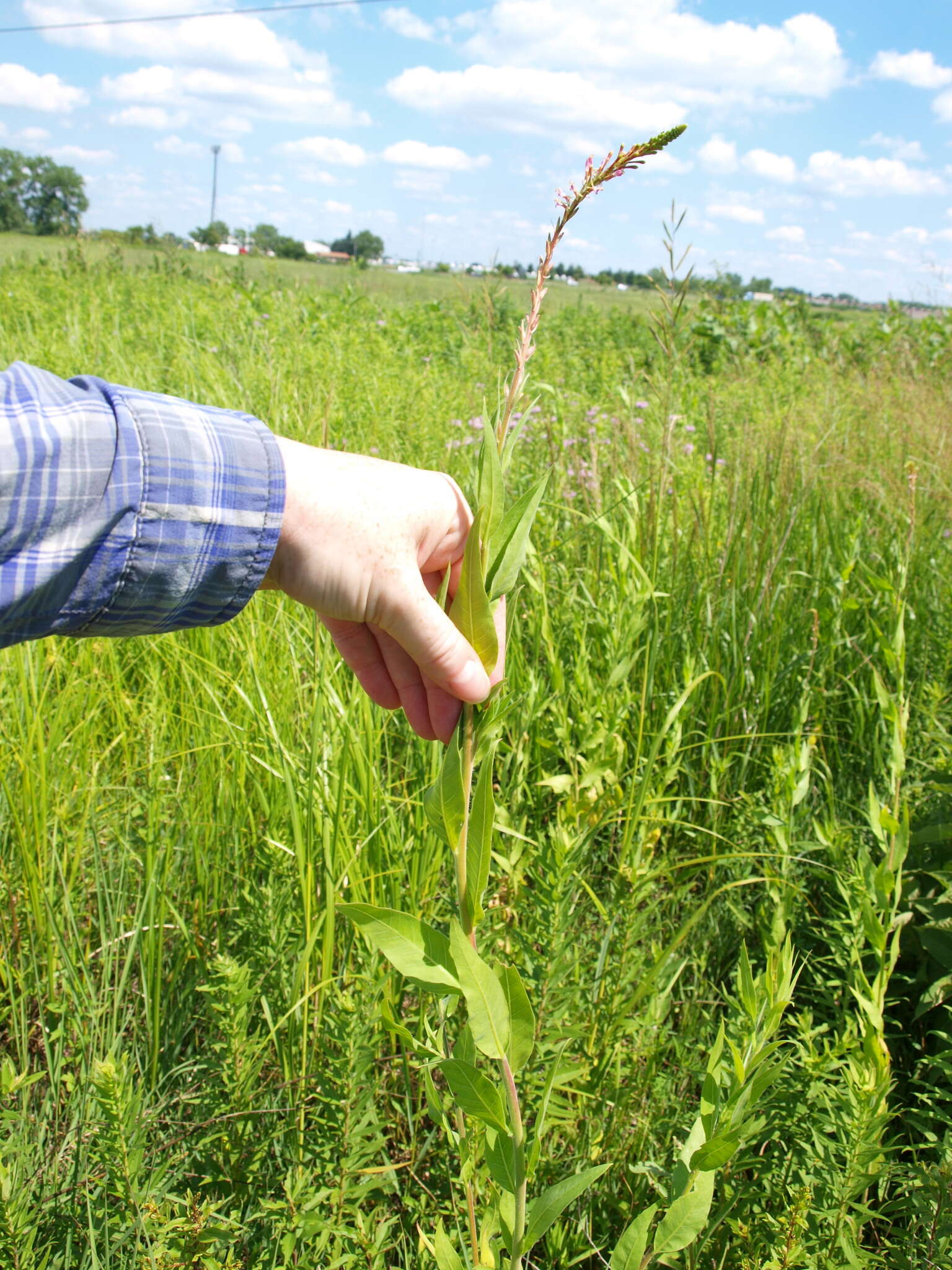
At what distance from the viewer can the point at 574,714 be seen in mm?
2232

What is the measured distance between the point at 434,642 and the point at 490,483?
0.23 meters

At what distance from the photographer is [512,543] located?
0.79m

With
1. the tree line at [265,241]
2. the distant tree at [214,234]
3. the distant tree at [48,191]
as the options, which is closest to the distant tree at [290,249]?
the tree line at [265,241]

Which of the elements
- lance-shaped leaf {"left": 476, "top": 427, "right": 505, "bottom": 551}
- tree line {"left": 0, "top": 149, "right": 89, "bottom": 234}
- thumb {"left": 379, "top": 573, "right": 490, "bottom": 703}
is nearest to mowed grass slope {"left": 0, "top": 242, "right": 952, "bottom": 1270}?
lance-shaped leaf {"left": 476, "top": 427, "right": 505, "bottom": 551}

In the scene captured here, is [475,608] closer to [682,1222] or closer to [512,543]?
[512,543]

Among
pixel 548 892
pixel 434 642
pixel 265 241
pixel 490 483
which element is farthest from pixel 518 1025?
pixel 265 241

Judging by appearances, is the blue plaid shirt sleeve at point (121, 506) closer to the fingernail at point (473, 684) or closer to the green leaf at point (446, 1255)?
the fingernail at point (473, 684)

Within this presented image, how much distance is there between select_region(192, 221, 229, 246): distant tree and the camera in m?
15.5

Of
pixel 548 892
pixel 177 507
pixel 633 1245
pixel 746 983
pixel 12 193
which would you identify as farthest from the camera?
pixel 12 193

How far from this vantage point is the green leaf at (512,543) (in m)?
0.79

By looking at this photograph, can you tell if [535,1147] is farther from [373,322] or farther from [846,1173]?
[373,322]

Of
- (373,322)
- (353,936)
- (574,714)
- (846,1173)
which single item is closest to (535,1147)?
(846,1173)

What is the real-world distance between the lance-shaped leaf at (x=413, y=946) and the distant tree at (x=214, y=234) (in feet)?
52.9

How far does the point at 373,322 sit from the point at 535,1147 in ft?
34.0
